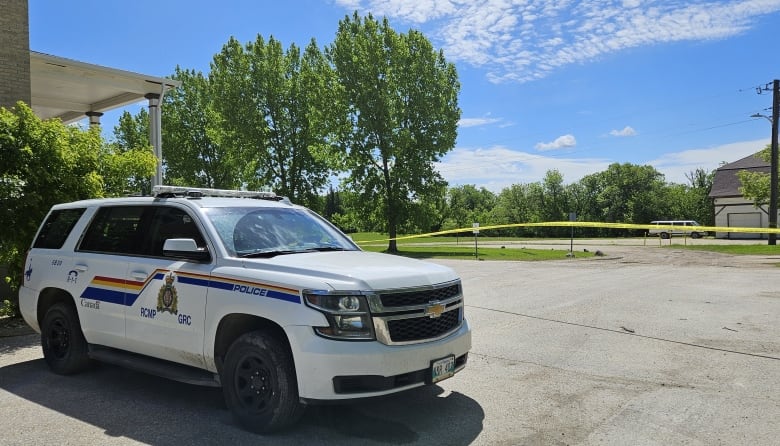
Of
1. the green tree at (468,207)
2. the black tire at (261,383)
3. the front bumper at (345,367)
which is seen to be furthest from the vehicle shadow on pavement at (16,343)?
the green tree at (468,207)

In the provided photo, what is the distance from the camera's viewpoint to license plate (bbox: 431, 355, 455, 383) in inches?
180

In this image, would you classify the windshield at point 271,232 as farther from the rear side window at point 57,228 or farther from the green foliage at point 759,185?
the green foliage at point 759,185

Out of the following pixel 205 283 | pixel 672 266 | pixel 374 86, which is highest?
pixel 374 86

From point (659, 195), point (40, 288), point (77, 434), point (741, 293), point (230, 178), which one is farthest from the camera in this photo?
point (659, 195)

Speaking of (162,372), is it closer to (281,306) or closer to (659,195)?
(281,306)

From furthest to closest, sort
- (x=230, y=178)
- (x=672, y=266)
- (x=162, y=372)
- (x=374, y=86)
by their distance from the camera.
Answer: (x=230, y=178), (x=374, y=86), (x=672, y=266), (x=162, y=372)

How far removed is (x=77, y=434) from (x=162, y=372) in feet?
2.55

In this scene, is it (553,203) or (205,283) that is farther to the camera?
(553,203)

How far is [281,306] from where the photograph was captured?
14.3ft

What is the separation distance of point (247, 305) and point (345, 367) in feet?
3.12

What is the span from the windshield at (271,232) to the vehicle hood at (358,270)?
278 millimetres

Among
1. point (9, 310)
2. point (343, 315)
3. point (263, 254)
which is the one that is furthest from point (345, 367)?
point (9, 310)

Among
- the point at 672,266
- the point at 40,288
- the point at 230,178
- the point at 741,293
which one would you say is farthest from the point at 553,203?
the point at 40,288

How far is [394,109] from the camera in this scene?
112 feet
